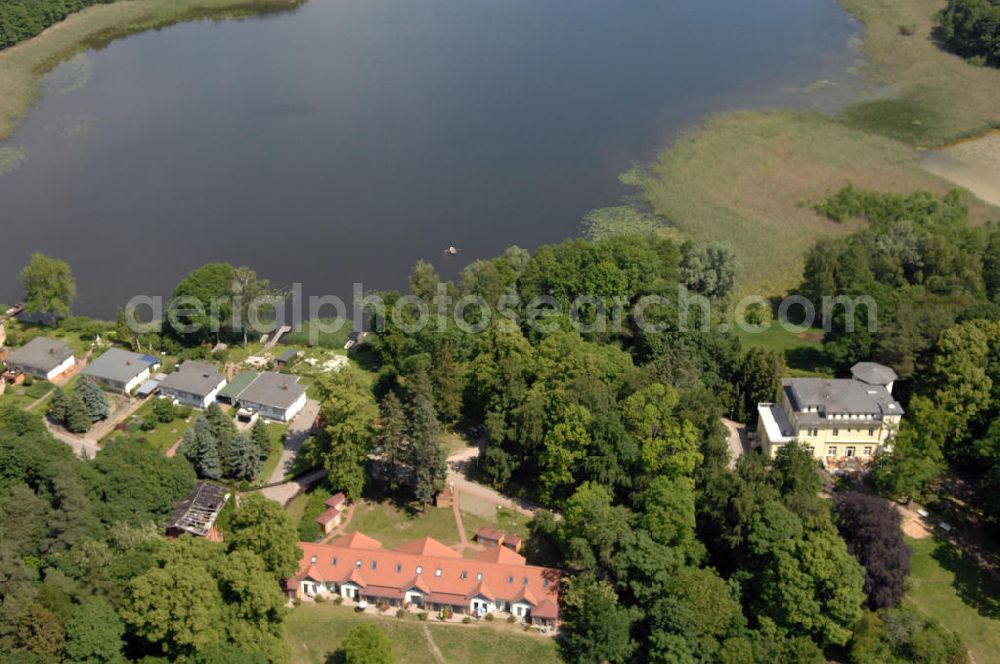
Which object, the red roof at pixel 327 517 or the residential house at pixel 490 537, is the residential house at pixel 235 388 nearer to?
the red roof at pixel 327 517

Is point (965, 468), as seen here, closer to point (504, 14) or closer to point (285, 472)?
point (285, 472)

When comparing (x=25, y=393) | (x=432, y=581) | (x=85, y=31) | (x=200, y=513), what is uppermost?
(x=85, y=31)

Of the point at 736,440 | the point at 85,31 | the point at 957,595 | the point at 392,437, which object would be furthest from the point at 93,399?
the point at 85,31

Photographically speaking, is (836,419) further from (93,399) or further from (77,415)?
(77,415)

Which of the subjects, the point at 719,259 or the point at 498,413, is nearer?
the point at 498,413

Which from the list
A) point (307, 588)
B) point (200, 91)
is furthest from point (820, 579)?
point (200, 91)

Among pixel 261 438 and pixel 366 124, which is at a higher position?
pixel 366 124
